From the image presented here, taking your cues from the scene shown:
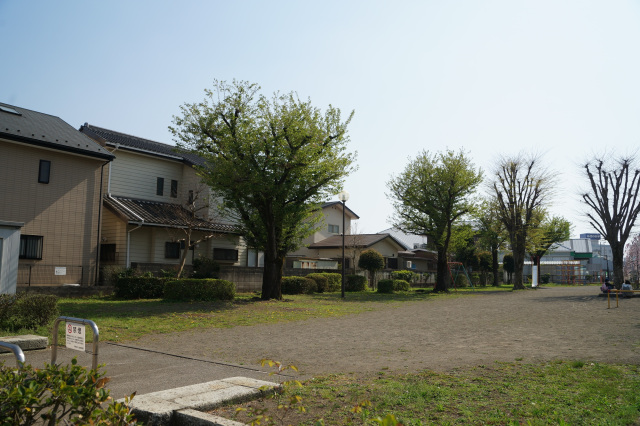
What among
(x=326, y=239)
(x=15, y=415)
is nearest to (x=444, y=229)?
(x=326, y=239)

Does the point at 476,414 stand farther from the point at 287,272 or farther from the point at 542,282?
the point at 542,282

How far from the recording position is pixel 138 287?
64.7 feet

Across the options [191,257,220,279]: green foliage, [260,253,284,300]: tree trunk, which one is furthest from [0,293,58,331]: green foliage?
[191,257,220,279]: green foliage

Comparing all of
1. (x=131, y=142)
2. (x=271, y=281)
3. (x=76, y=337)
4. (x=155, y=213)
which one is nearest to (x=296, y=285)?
(x=271, y=281)

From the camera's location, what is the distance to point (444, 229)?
3319 cm

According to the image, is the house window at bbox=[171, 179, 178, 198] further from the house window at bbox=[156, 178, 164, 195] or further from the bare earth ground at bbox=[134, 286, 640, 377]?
the bare earth ground at bbox=[134, 286, 640, 377]

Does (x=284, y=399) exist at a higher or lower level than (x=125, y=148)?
lower

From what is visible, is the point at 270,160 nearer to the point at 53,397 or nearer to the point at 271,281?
the point at 271,281

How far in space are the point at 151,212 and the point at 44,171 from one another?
5.67 m

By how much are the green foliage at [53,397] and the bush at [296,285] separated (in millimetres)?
22482

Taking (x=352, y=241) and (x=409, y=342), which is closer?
(x=409, y=342)

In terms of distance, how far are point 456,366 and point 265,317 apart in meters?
8.44

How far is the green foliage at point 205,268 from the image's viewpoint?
23188mm

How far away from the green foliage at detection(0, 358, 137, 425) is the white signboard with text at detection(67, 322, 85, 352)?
3.57 ft
